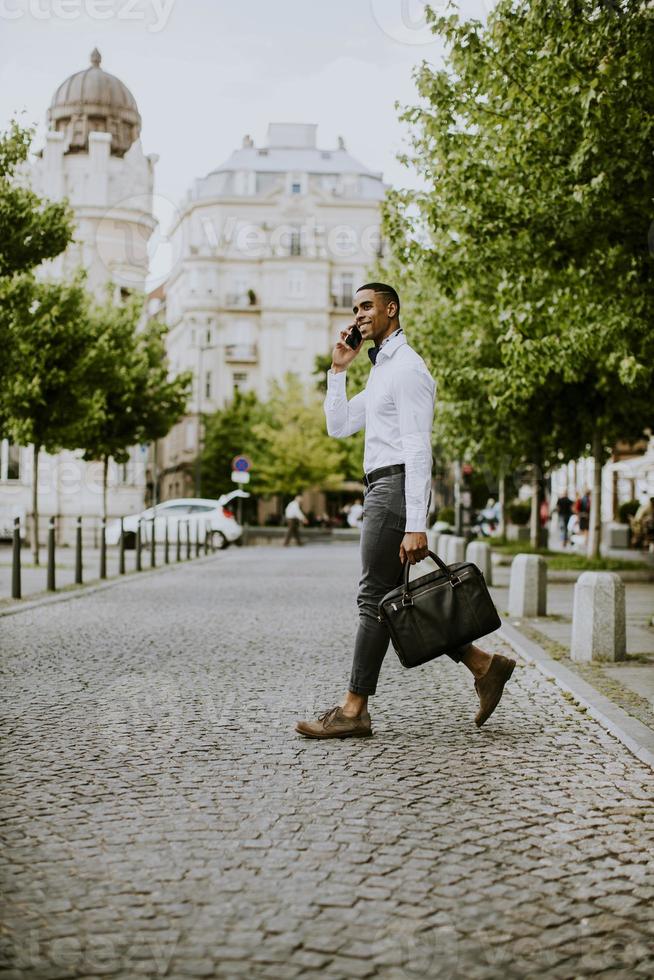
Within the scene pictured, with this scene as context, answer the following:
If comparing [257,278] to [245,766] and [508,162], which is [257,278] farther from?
[245,766]

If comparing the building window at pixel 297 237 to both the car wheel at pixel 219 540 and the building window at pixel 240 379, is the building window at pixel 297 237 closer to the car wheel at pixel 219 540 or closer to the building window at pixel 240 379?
the building window at pixel 240 379

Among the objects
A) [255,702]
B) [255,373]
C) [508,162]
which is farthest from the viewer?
[255,373]

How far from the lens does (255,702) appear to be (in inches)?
295

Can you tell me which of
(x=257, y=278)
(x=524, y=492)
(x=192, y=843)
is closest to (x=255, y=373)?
(x=257, y=278)

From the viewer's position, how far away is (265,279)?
7988cm

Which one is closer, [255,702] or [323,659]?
[255,702]

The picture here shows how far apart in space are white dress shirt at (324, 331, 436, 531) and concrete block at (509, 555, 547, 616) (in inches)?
298

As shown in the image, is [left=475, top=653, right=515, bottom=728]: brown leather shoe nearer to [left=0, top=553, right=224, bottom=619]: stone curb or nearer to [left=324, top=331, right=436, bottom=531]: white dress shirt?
[left=324, top=331, right=436, bottom=531]: white dress shirt

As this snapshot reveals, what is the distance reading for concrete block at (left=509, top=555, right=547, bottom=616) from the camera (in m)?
13.7

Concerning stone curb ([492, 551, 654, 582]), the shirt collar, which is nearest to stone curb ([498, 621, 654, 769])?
the shirt collar

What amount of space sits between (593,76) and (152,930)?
1092 centimetres

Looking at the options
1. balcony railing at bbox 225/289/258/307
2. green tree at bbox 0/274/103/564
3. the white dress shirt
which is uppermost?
balcony railing at bbox 225/289/258/307

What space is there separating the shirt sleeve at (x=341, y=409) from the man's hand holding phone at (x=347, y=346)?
0.19 meters

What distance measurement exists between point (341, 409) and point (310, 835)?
8.23 ft
